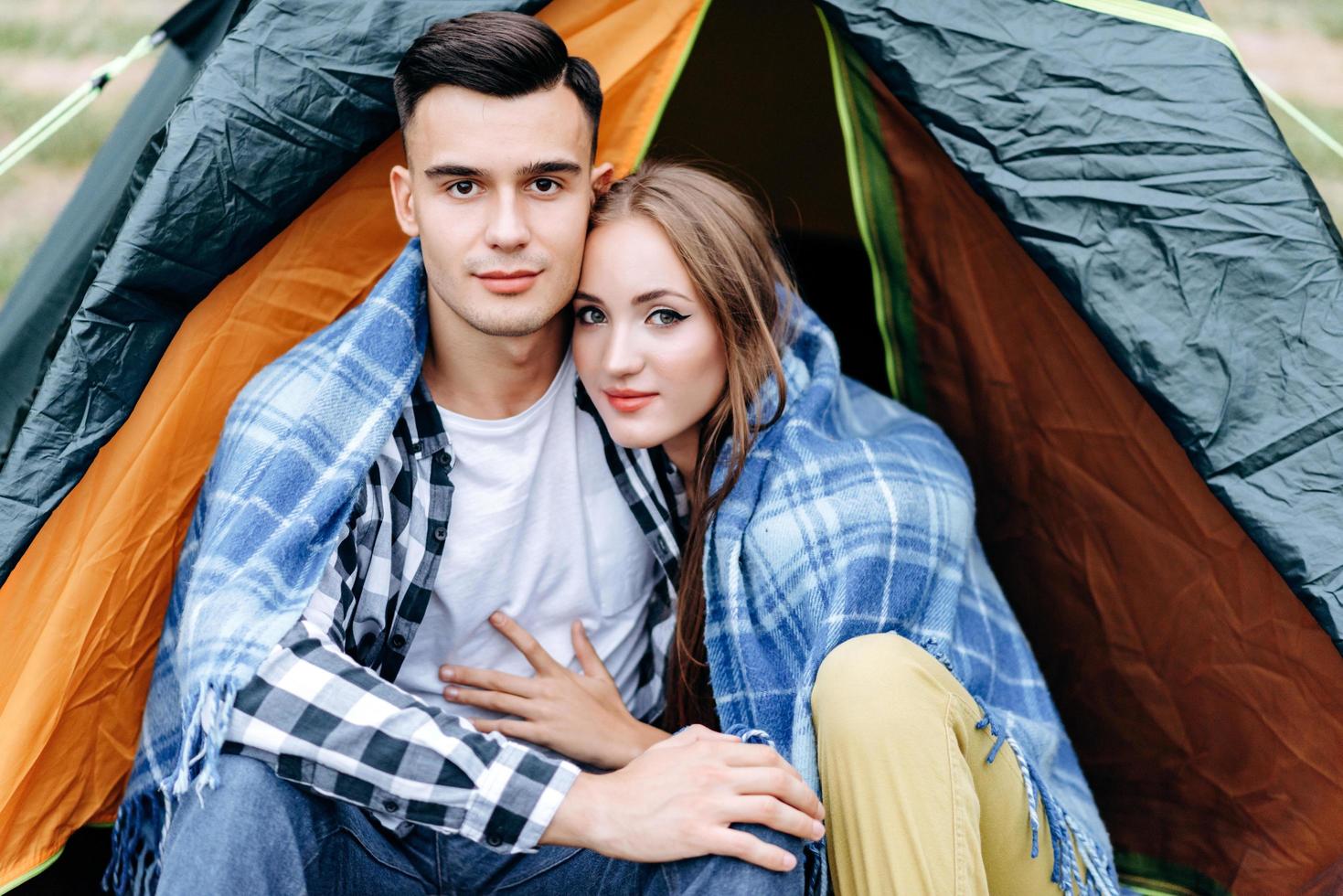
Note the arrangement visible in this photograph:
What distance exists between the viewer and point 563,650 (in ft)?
5.29

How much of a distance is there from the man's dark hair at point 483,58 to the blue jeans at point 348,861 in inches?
29.1

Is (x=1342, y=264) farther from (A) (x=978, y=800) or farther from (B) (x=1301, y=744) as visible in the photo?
(A) (x=978, y=800)

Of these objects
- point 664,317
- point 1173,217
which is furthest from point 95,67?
point 1173,217

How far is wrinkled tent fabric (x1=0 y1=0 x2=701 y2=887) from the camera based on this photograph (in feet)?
4.73

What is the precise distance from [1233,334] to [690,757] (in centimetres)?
73

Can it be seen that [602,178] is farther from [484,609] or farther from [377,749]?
[377,749]

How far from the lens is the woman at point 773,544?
4.47 feet

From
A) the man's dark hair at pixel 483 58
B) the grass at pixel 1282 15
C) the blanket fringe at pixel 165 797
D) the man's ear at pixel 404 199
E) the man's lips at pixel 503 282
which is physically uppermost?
the man's dark hair at pixel 483 58

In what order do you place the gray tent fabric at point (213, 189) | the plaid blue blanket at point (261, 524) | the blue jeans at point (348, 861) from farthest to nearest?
the gray tent fabric at point (213, 189), the plaid blue blanket at point (261, 524), the blue jeans at point (348, 861)

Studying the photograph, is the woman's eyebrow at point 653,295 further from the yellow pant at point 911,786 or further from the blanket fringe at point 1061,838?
the blanket fringe at point 1061,838

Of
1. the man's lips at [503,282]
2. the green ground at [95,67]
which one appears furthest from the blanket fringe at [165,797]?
the green ground at [95,67]

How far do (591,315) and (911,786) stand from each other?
2.19 ft

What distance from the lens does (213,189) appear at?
144 centimetres

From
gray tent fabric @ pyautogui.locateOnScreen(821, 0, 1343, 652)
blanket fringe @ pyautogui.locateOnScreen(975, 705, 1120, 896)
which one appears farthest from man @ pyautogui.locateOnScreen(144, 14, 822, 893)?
gray tent fabric @ pyautogui.locateOnScreen(821, 0, 1343, 652)
